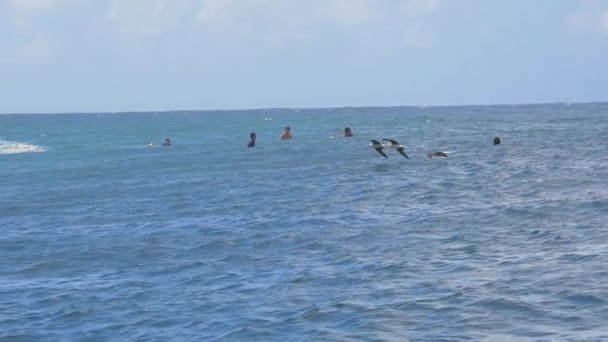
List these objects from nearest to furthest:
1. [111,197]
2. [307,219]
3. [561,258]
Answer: [561,258]
[307,219]
[111,197]

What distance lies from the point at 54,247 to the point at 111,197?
1227cm

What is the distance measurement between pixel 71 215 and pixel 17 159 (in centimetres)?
3724

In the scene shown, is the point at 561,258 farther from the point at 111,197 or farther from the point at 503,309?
the point at 111,197

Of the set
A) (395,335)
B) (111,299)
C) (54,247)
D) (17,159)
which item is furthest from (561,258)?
(17,159)

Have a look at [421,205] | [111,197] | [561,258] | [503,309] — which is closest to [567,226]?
[561,258]

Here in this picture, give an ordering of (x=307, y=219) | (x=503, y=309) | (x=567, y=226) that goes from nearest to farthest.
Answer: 1. (x=503, y=309)
2. (x=567, y=226)
3. (x=307, y=219)

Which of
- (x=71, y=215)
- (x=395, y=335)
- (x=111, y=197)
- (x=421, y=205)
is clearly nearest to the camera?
(x=395, y=335)

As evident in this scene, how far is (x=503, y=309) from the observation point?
16.0 m

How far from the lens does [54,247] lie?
24.9 m

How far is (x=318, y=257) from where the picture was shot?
21.3 meters

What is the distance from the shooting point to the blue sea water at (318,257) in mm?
15867

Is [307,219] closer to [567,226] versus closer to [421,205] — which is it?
[421,205]

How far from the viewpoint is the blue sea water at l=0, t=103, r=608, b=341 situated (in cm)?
1587

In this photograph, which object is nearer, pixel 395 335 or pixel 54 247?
pixel 395 335
